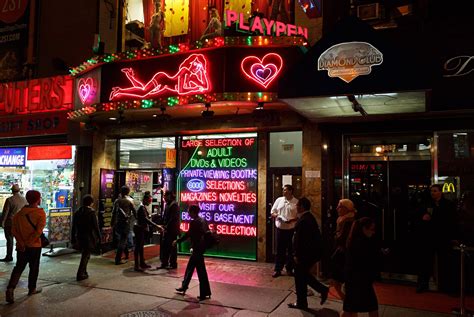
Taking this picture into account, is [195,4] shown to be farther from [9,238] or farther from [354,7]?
[9,238]

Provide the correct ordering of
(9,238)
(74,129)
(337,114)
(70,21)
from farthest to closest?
(70,21) < (74,129) < (9,238) < (337,114)

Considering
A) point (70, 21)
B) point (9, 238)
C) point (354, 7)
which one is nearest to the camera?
point (354, 7)

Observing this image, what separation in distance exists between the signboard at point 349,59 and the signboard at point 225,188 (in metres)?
3.84

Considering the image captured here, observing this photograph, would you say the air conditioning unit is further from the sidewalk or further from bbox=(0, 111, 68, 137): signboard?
bbox=(0, 111, 68, 137): signboard

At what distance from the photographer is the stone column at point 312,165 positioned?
9203 mm

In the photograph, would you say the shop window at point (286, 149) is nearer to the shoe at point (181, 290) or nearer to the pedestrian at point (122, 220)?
the pedestrian at point (122, 220)

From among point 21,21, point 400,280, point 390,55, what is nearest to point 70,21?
point 21,21

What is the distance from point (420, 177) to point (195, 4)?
784 cm

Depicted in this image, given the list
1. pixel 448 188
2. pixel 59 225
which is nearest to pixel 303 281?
pixel 448 188

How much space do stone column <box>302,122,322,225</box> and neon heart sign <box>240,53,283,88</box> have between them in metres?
1.53

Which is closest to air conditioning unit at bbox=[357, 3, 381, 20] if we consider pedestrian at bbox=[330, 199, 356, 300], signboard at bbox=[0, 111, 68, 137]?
pedestrian at bbox=[330, 199, 356, 300]

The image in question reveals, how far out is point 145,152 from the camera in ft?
40.0

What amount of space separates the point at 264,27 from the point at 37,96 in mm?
8012

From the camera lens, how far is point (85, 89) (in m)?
10.8
